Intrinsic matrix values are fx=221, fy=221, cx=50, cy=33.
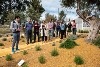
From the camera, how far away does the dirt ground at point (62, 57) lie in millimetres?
10383

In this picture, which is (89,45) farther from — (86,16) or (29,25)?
(29,25)

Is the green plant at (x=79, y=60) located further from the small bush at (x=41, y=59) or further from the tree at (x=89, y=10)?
the tree at (x=89, y=10)

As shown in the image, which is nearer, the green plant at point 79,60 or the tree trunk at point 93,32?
the green plant at point 79,60

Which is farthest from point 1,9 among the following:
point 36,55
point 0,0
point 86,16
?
point 36,55

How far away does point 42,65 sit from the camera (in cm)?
1037

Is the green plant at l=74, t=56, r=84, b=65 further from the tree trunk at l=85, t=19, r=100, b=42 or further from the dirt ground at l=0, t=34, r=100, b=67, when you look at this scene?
the tree trunk at l=85, t=19, r=100, b=42

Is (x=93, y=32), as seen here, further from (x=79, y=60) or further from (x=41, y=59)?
(x=41, y=59)

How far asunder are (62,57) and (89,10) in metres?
6.15

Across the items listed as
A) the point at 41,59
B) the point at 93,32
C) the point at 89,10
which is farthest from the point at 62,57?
the point at 89,10

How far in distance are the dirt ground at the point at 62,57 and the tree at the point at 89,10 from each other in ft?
4.27

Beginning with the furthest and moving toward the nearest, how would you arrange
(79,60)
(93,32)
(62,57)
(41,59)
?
(93,32)
(62,57)
(41,59)
(79,60)

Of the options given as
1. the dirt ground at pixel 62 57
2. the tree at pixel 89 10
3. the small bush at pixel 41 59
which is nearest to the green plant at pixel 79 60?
the dirt ground at pixel 62 57

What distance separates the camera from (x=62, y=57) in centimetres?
1112

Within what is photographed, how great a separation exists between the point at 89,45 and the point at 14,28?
4478mm
